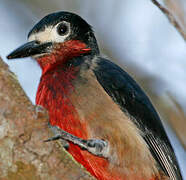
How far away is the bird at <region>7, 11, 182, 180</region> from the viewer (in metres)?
3.39

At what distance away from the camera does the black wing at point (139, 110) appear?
371cm

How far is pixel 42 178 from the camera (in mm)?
2246

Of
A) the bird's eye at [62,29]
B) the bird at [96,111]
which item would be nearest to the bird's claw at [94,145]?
the bird at [96,111]

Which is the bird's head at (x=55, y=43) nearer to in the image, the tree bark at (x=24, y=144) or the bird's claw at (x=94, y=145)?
the bird's claw at (x=94, y=145)

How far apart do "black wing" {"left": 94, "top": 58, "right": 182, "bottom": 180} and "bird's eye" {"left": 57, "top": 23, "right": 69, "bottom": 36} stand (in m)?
0.58

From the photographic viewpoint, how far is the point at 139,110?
3.91m

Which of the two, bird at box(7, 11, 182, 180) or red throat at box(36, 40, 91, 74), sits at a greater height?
red throat at box(36, 40, 91, 74)

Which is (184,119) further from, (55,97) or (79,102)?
(55,97)

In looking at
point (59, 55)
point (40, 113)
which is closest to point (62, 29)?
point (59, 55)

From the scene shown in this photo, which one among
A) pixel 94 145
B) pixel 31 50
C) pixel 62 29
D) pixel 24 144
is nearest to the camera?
pixel 24 144

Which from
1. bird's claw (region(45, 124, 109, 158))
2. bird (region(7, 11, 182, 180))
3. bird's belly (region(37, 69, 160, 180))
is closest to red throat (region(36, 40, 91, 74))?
bird (region(7, 11, 182, 180))

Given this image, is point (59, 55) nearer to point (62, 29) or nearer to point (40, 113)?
point (62, 29)

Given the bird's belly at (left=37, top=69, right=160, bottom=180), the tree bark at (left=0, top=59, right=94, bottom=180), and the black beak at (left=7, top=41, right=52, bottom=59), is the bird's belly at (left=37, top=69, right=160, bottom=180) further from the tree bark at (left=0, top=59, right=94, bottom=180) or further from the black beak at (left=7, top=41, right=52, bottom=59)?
the tree bark at (left=0, top=59, right=94, bottom=180)

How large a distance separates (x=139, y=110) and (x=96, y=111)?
674 millimetres
